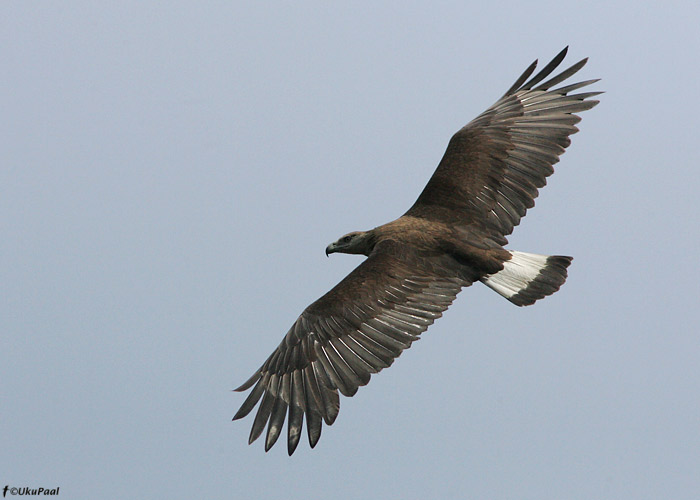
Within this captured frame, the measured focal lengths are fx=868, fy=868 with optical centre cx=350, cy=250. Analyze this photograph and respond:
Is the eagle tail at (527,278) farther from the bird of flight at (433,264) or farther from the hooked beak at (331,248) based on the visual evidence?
the hooked beak at (331,248)

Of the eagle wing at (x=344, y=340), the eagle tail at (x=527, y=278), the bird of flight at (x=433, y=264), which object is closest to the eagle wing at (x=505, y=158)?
the bird of flight at (x=433, y=264)

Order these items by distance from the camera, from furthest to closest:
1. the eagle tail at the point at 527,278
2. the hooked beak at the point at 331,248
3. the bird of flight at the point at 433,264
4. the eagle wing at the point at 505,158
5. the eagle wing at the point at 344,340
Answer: the hooked beak at the point at 331,248
the eagle wing at the point at 505,158
the eagle tail at the point at 527,278
the bird of flight at the point at 433,264
the eagle wing at the point at 344,340

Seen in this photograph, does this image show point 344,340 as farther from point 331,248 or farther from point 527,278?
point 527,278

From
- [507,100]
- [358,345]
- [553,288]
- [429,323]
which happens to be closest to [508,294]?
[553,288]

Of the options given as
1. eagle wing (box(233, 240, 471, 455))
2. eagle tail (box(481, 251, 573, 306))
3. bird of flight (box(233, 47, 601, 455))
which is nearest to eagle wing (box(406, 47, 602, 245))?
Result: bird of flight (box(233, 47, 601, 455))

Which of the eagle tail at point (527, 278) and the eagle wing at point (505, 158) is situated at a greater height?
the eagle wing at point (505, 158)

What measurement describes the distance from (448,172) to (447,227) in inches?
Result: 28.6

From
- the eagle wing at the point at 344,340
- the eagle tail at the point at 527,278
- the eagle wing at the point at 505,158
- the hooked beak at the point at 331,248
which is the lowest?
the eagle wing at the point at 344,340

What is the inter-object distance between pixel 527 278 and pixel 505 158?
1397 millimetres

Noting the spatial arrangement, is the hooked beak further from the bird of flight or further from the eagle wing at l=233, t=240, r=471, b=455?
the eagle wing at l=233, t=240, r=471, b=455

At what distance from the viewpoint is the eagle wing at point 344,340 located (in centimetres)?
755

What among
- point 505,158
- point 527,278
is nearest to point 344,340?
point 527,278

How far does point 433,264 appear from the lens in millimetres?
8367

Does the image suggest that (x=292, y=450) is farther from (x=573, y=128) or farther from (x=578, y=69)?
(x=578, y=69)
